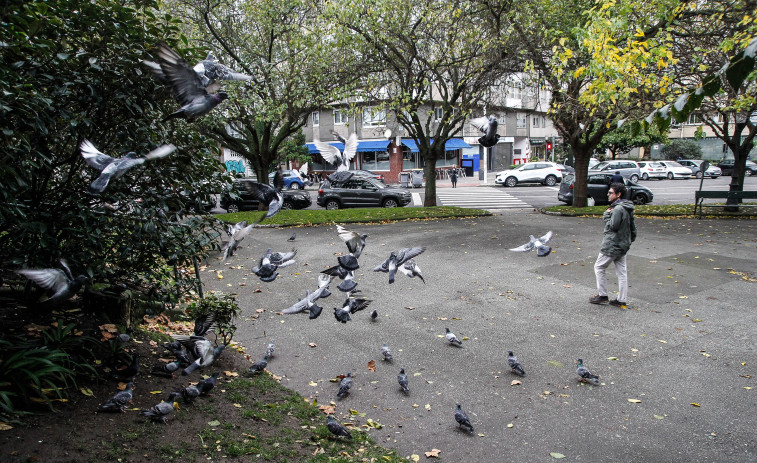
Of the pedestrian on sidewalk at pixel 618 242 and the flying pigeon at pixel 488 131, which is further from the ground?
the flying pigeon at pixel 488 131

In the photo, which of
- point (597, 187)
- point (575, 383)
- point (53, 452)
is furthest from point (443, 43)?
point (53, 452)

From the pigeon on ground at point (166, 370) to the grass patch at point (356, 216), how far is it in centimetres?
1179

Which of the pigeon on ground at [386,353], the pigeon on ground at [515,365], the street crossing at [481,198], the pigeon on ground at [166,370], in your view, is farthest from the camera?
the street crossing at [481,198]

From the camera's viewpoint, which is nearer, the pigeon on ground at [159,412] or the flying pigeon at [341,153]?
the pigeon on ground at [159,412]

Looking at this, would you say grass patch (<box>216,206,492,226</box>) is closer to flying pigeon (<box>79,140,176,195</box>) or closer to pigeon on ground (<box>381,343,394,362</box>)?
pigeon on ground (<box>381,343,394,362</box>)

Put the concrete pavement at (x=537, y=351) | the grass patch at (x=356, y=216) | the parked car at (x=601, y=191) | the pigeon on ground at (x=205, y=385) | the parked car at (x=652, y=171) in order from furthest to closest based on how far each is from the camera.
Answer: the parked car at (x=652, y=171), the parked car at (x=601, y=191), the grass patch at (x=356, y=216), the pigeon on ground at (x=205, y=385), the concrete pavement at (x=537, y=351)

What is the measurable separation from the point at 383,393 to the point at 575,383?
6.71ft

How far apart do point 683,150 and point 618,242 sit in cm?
5276

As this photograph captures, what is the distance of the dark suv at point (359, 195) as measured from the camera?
22016 millimetres

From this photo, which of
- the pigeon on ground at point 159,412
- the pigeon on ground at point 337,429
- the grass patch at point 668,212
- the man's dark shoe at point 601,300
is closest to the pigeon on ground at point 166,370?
the pigeon on ground at point 159,412

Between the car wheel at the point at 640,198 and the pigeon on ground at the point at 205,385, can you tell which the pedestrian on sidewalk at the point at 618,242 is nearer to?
the pigeon on ground at the point at 205,385

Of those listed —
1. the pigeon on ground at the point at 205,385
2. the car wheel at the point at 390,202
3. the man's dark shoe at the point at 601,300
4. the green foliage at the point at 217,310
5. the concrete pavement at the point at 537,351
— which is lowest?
the concrete pavement at the point at 537,351

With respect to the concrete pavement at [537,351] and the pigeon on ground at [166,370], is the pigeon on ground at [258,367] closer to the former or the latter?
the concrete pavement at [537,351]

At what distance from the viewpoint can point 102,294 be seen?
4980 mm
